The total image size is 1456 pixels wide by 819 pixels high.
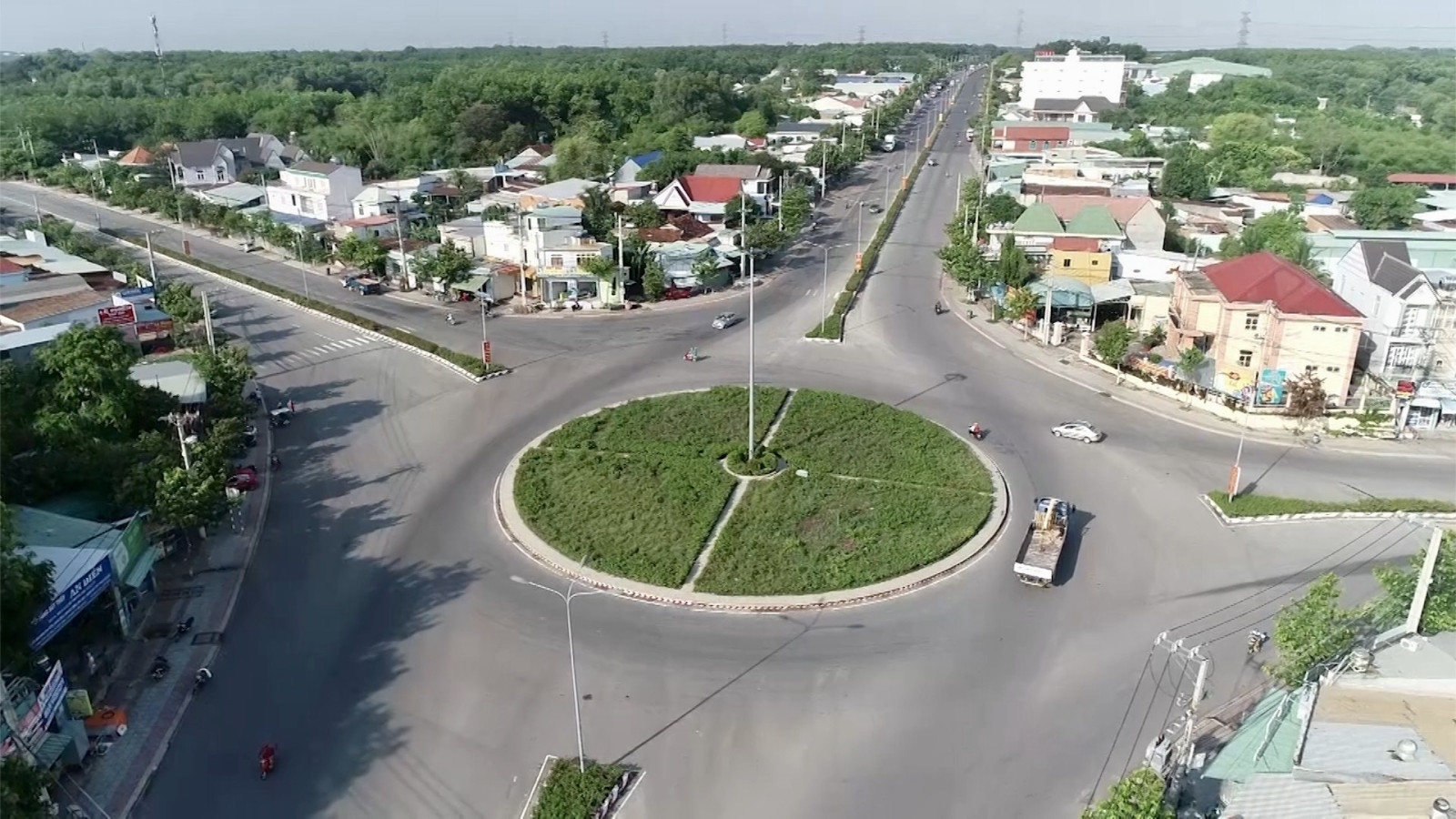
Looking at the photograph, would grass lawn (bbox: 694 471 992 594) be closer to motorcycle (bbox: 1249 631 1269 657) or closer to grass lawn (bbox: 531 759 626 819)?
grass lawn (bbox: 531 759 626 819)

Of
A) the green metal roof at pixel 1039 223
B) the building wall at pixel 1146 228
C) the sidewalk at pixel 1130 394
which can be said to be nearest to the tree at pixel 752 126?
the green metal roof at pixel 1039 223

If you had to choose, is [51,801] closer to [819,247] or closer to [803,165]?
[819,247]

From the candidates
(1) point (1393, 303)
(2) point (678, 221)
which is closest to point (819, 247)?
(2) point (678, 221)

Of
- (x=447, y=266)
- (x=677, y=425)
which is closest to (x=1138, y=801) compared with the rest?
(x=677, y=425)

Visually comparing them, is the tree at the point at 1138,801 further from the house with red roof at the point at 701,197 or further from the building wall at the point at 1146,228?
the house with red roof at the point at 701,197

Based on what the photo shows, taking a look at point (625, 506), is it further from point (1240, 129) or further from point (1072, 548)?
point (1240, 129)
